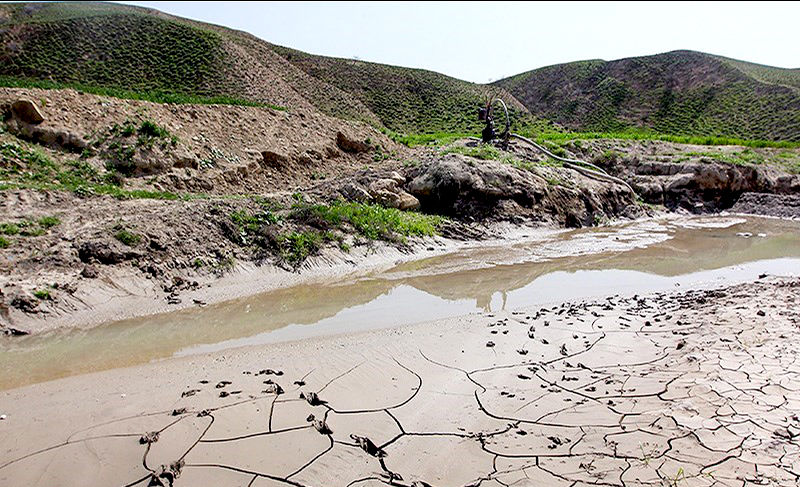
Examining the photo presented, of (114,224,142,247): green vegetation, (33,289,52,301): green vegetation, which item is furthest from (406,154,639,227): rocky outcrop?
(33,289,52,301): green vegetation

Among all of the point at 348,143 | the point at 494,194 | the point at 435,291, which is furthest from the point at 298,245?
the point at 348,143

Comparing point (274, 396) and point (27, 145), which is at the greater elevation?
point (27, 145)

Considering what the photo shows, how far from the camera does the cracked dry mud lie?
10.0ft

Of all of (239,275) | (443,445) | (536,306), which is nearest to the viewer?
(443,445)

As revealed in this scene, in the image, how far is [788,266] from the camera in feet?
33.6

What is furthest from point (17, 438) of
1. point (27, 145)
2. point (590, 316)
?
point (27, 145)

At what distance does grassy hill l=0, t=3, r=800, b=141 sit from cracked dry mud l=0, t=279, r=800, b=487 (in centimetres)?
1276

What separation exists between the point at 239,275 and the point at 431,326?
3.33 meters

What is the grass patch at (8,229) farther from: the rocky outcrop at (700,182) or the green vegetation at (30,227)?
the rocky outcrop at (700,182)

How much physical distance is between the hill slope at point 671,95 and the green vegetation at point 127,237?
1472 inches

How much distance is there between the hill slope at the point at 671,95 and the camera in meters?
35.8

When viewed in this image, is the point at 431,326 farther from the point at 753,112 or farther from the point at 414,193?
the point at 753,112

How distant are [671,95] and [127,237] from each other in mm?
47960

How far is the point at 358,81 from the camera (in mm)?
35812
